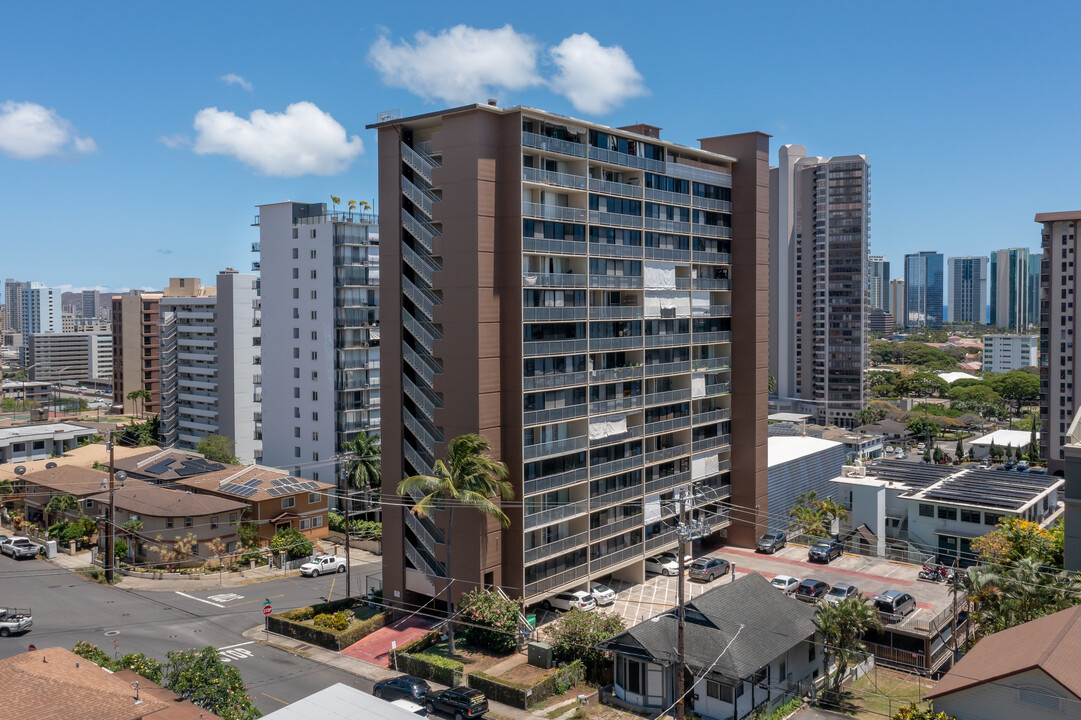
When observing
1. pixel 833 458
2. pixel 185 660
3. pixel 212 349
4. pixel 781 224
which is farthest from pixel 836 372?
pixel 185 660

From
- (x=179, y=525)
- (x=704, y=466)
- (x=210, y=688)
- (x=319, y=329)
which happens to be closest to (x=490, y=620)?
(x=210, y=688)

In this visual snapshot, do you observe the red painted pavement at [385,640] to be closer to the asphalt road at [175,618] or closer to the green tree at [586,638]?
the asphalt road at [175,618]

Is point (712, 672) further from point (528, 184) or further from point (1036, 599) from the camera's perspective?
point (528, 184)

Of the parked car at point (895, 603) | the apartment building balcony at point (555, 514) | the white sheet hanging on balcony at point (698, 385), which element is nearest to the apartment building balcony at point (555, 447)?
the apartment building balcony at point (555, 514)

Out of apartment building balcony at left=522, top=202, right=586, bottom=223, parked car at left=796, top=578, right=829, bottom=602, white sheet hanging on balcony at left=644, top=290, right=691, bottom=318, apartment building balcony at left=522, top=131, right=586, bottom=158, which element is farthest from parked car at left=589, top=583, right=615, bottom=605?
apartment building balcony at left=522, top=131, right=586, bottom=158

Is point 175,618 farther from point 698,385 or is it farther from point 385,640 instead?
point 698,385

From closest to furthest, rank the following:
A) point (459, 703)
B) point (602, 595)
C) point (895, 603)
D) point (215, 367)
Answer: point (459, 703)
point (895, 603)
point (602, 595)
point (215, 367)

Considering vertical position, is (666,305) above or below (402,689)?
above
